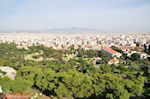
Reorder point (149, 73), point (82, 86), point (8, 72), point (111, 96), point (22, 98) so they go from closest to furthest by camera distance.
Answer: point (111, 96) → point (22, 98) → point (82, 86) → point (8, 72) → point (149, 73)

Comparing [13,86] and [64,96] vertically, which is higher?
[13,86]

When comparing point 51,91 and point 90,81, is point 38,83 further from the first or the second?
point 90,81

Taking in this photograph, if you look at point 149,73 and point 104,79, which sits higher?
point 104,79

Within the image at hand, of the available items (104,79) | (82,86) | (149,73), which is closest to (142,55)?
(149,73)

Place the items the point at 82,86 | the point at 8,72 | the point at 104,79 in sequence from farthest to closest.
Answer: the point at 8,72, the point at 104,79, the point at 82,86

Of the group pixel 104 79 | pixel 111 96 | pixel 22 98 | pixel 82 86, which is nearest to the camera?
pixel 111 96

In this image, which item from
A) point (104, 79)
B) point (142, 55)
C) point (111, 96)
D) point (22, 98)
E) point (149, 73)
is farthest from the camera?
point (142, 55)

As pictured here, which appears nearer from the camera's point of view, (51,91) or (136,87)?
(136,87)

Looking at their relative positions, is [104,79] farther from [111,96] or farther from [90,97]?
[111,96]

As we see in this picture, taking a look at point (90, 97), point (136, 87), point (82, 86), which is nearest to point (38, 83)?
point (82, 86)
